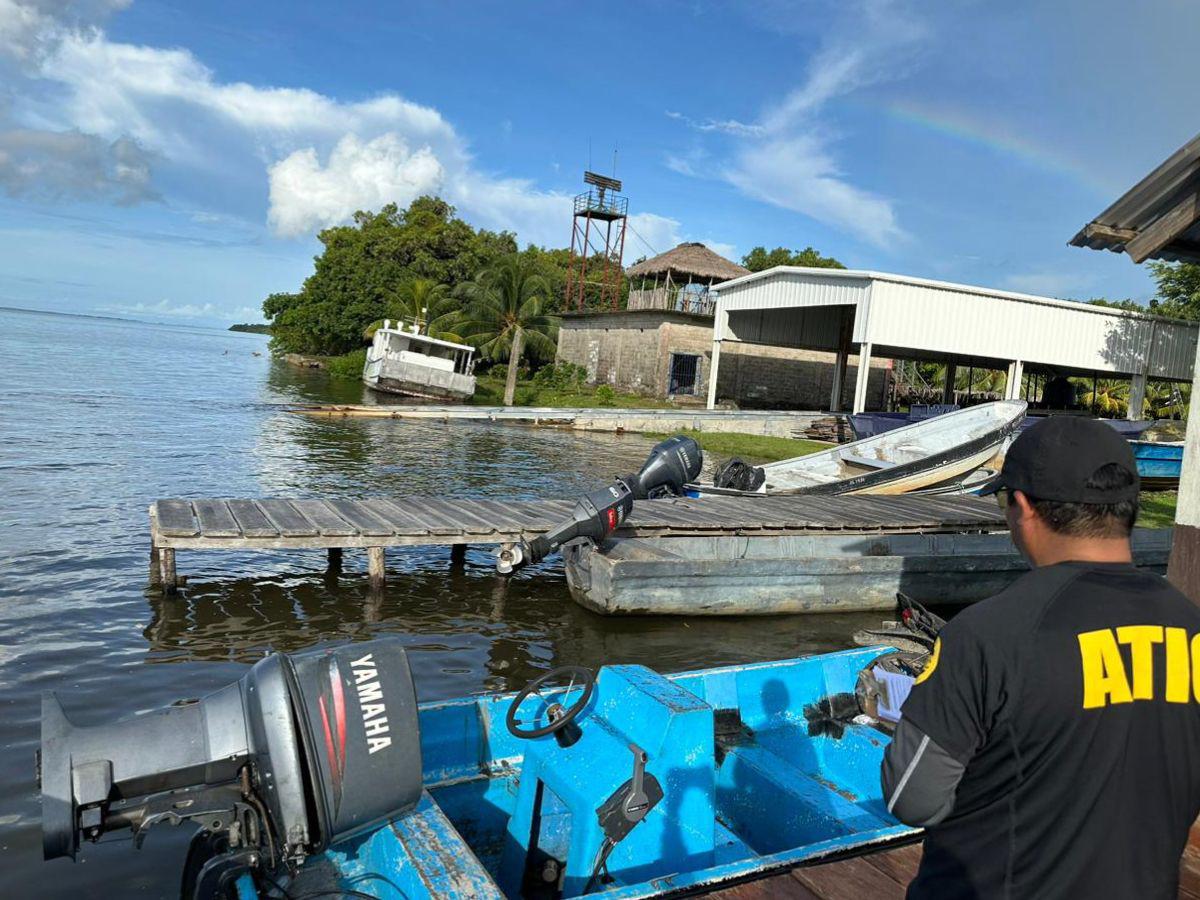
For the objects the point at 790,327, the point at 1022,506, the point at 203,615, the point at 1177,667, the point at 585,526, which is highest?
the point at 790,327

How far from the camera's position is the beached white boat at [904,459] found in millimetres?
14852

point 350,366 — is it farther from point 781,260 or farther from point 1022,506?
point 1022,506

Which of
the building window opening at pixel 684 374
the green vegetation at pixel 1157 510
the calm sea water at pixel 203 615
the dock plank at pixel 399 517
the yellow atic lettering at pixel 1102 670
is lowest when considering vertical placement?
the calm sea water at pixel 203 615

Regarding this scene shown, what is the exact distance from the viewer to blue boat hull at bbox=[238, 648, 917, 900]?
333 cm

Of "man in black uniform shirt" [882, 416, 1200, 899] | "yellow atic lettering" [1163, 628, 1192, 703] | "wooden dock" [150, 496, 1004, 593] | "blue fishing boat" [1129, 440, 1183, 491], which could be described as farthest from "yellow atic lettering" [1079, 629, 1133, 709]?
"blue fishing boat" [1129, 440, 1183, 491]

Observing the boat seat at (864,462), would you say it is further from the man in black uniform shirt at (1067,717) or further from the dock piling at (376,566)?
the man in black uniform shirt at (1067,717)

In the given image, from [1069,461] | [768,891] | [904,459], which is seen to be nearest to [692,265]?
[904,459]

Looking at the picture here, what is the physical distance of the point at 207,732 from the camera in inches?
119

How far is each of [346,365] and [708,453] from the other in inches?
1409

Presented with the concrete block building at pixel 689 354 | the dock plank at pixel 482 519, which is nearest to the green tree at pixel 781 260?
the concrete block building at pixel 689 354

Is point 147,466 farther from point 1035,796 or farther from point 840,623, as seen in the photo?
point 1035,796

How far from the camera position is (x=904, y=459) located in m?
17.9

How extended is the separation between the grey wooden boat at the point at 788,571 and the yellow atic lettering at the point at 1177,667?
7524mm

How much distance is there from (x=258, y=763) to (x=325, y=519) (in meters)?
7.39
